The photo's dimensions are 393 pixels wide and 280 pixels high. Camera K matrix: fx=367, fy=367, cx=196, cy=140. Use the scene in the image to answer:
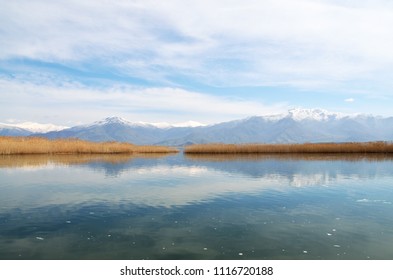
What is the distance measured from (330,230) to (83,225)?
989cm

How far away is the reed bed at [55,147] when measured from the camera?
59.7m

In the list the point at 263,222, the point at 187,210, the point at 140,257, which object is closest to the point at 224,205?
the point at 187,210

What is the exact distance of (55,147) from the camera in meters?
64.4

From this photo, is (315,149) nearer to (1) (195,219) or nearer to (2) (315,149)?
(2) (315,149)

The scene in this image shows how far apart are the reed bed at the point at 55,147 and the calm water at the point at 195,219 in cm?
3467

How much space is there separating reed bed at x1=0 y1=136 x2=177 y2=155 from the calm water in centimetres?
3467

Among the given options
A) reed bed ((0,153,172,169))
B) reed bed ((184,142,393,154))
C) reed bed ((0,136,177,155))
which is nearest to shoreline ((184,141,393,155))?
reed bed ((184,142,393,154))

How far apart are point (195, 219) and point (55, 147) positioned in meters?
54.2

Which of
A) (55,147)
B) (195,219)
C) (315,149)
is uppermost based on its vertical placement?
(55,147)

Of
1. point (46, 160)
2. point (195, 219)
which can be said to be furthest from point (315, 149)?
point (195, 219)

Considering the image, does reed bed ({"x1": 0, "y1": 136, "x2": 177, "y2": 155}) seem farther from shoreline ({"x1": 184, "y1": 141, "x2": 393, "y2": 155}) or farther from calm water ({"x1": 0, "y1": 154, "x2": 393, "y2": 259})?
calm water ({"x1": 0, "y1": 154, "x2": 393, "y2": 259})

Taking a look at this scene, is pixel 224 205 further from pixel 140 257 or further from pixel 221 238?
pixel 140 257

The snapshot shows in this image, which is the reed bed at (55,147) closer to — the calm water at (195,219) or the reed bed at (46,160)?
the reed bed at (46,160)

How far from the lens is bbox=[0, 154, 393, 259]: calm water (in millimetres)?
11938
